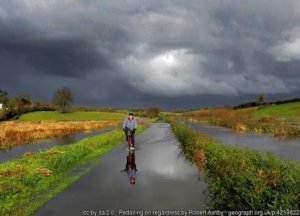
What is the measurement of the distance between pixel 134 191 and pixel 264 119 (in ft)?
213

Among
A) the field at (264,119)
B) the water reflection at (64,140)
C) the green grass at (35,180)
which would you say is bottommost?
the water reflection at (64,140)

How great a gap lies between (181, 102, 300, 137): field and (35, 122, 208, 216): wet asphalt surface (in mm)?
27829

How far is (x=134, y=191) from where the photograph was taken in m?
12.8

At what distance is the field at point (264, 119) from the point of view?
45.6 meters

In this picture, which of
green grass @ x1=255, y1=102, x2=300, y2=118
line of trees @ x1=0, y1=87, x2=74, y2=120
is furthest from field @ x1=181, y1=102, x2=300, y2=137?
line of trees @ x1=0, y1=87, x2=74, y2=120

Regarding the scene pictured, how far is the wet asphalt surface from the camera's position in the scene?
427 inches

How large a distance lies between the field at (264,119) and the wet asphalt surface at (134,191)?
27829 mm

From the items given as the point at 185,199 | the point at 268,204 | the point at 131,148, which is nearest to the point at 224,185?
the point at 185,199

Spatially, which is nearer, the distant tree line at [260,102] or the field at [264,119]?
the field at [264,119]

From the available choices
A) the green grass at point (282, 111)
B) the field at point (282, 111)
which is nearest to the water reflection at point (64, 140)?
the field at point (282, 111)

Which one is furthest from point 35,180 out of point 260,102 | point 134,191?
point 260,102

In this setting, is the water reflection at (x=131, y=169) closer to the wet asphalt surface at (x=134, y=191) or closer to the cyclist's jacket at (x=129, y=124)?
the wet asphalt surface at (x=134, y=191)

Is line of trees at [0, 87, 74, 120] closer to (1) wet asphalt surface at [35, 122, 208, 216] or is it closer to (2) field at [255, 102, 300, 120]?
(2) field at [255, 102, 300, 120]

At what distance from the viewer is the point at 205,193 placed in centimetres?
1252
